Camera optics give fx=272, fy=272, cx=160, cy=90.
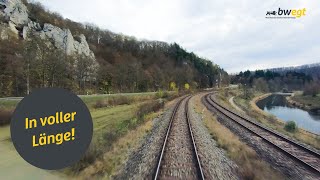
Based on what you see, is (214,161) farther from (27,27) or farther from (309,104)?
(27,27)

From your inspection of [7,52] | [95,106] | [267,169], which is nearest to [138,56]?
[7,52]

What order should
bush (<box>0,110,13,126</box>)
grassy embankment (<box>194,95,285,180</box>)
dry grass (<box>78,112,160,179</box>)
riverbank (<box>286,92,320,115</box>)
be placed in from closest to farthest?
1. grassy embankment (<box>194,95,285,180</box>)
2. dry grass (<box>78,112,160,179</box>)
3. bush (<box>0,110,13,126</box>)
4. riverbank (<box>286,92,320,115</box>)

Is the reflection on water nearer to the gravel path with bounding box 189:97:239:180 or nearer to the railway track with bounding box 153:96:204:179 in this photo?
the gravel path with bounding box 189:97:239:180

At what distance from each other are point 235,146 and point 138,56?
401ft

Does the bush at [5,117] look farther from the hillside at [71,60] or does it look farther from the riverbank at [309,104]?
the riverbank at [309,104]

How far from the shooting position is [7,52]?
47.9 m

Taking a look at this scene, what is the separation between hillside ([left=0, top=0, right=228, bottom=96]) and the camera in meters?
42.3

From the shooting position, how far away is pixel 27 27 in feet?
261

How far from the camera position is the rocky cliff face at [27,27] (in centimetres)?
7762

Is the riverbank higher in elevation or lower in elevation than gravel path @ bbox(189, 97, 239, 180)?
lower

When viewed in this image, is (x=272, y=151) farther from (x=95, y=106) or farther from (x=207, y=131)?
(x=95, y=106)

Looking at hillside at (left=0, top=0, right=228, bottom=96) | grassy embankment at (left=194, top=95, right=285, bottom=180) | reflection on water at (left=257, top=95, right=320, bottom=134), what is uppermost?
hillside at (left=0, top=0, right=228, bottom=96)

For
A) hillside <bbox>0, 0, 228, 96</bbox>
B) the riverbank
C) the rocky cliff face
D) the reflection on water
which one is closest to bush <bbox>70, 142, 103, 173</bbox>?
the reflection on water

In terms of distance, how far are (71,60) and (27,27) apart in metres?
30.4
